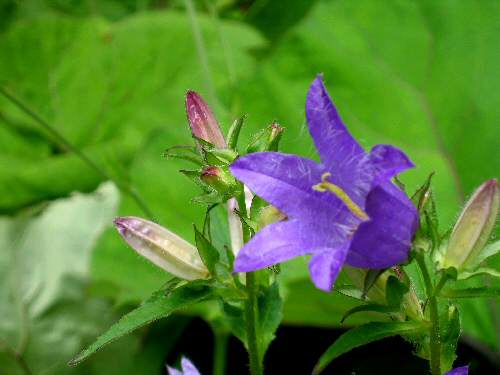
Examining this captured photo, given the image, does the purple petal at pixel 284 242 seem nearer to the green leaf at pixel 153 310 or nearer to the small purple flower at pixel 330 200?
the small purple flower at pixel 330 200

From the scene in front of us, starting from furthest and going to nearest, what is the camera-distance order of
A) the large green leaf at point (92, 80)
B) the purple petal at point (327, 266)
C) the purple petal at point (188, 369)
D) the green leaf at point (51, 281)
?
the large green leaf at point (92, 80)
the green leaf at point (51, 281)
the purple petal at point (188, 369)
the purple petal at point (327, 266)

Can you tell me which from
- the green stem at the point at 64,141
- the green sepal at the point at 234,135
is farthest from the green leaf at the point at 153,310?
the green stem at the point at 64,141

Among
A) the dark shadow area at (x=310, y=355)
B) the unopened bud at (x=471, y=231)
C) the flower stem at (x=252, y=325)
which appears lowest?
the dark shadow area at (x=310, y=355)

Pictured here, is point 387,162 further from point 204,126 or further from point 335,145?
point 204,126

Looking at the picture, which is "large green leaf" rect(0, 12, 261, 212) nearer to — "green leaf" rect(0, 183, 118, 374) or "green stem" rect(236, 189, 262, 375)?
"green leaf" rect(0, 183, 118, 374)

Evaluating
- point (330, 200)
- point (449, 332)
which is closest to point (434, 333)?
point (449, 332)
